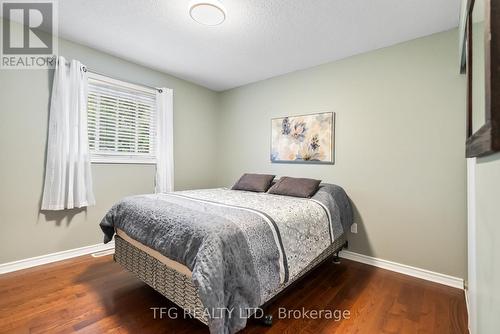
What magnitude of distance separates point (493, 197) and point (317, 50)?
250cm

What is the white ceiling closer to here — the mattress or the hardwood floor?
the mattress

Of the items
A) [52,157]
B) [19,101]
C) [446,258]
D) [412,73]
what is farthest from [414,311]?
[19,101]

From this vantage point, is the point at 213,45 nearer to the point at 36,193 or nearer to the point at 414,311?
the point at 36,193

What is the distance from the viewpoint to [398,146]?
2521mm

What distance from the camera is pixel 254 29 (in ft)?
7.73

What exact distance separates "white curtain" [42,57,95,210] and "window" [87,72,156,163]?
17cm

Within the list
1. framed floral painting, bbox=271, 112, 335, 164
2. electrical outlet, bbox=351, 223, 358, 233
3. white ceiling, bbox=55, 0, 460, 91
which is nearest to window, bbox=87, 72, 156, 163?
white ceiling, bbox=55, 0, 460, 91

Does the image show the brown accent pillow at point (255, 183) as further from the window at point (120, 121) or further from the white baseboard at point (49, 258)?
the white baseboard at point (49, 258)

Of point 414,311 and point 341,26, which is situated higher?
point 341,26

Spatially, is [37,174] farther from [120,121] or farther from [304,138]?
[304,138]

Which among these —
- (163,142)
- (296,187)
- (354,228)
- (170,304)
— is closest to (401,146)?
(354,228)

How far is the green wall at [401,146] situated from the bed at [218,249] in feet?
2.51

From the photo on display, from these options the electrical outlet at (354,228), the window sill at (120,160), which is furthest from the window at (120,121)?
the electrical outlet at (354,228)

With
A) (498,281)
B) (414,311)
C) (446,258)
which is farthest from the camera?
(446,258)
